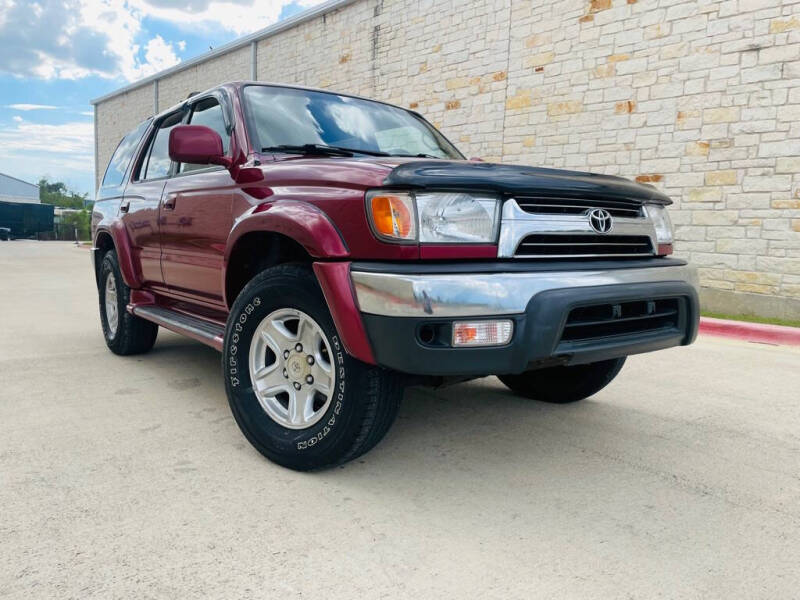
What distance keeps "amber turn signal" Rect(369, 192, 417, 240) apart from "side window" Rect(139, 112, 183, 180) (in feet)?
8.08

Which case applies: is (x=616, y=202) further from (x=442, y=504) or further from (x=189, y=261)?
(x=189, y=261)

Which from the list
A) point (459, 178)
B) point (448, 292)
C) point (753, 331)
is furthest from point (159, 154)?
point (753, 331)

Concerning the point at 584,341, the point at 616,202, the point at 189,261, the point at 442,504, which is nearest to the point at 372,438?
the point at 442,504

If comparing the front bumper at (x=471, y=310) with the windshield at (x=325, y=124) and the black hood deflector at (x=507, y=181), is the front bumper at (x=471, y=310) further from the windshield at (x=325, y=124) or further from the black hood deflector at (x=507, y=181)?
the windshield at (x=325, y=124)

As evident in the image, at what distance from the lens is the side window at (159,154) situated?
167 inches

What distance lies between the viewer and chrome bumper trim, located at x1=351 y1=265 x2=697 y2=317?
2.08 meters

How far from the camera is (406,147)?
357 cm

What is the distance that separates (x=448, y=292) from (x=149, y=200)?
9.51 ft

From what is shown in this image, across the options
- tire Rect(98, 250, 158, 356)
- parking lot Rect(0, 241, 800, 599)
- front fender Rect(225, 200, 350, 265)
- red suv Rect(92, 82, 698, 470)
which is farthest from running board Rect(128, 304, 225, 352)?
front fender Rect(225, 200, 350, 265)

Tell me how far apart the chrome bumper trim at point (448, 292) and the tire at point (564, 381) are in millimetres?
1325

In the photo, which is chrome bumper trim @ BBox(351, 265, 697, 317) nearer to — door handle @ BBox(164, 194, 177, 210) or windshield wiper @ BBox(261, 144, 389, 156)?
windshield wiper @ BBox(261, 144, 389, 156)

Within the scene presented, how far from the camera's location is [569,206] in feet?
8.05

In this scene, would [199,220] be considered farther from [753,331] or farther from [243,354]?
[753,331]

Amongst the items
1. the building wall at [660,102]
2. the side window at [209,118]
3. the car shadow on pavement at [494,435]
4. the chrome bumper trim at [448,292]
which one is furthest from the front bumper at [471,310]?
the building wall at [660,102]
